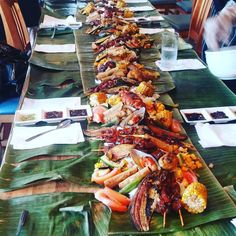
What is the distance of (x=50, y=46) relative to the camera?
8.16ft

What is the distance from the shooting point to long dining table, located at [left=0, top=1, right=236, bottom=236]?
0.98m

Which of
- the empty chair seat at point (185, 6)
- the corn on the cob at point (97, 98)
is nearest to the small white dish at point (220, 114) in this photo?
the corn on the cob at point (97, 98)

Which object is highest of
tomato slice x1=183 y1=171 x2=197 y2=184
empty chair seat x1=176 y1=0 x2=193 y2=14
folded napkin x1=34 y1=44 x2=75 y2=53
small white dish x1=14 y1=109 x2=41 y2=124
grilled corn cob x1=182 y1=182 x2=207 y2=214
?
grilled corn cob x1=182 y1=182 x2=207 y2=214

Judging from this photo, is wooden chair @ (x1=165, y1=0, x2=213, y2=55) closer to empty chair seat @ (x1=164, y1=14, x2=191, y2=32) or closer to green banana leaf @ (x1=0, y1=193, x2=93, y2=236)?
empty chair seat @ (x1=164, y1=14, x2=191, y2=32)

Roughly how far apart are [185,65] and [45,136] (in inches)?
43.7

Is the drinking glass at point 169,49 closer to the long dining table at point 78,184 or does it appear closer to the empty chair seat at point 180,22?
the long dining table at point 78,184

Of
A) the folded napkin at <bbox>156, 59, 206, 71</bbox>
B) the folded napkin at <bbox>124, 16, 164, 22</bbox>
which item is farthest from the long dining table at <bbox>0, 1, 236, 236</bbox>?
the folded napkin at <bbox>124, 16, 164, 22</bbox>

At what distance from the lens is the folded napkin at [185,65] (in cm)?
217

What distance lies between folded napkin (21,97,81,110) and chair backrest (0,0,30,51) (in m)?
1.14

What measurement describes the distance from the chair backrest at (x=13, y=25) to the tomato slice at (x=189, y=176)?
1.98 meters

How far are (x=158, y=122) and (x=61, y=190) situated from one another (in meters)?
0.49

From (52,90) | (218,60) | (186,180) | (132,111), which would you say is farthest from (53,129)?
(218,60)

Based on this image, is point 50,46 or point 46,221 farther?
point 50,46

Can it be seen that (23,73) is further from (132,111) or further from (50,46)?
(132,111)
